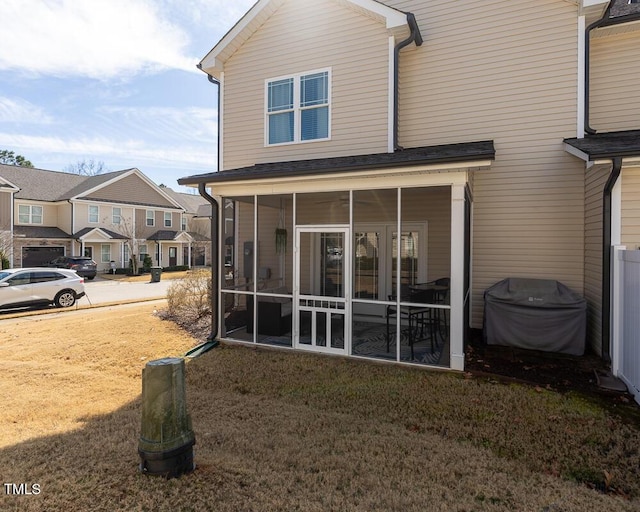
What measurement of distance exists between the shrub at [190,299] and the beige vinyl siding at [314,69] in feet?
11.3

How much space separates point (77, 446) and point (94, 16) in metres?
8.82

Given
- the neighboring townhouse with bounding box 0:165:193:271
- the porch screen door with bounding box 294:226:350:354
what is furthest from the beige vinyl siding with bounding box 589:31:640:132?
the neighboring townhouse with bounding box 0:165:193:271

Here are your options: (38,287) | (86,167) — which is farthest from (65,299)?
(86,167)

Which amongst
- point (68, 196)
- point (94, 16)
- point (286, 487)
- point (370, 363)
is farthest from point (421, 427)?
point (68, 196)

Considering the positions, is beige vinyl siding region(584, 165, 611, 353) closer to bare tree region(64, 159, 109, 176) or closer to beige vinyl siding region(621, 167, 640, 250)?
beige vinyl siding region(621, 167, 640, 250)

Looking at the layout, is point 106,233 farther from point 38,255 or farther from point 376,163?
point 376,163

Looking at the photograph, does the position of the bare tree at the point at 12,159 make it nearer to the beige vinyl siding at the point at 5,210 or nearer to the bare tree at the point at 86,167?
the bare tree at the point at 86,167

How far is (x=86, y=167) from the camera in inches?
2015

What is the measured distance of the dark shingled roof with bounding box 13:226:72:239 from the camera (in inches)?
1028

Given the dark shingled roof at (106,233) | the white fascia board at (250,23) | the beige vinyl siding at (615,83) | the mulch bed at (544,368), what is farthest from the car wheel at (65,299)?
the dark shingled roof at (106,233)

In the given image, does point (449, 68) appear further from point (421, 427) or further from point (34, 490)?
point (34, 490)

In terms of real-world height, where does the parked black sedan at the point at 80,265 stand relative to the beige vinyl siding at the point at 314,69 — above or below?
below

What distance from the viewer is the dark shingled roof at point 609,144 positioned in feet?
17.5

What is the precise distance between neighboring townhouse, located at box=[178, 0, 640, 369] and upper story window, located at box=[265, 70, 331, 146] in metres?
0.04
